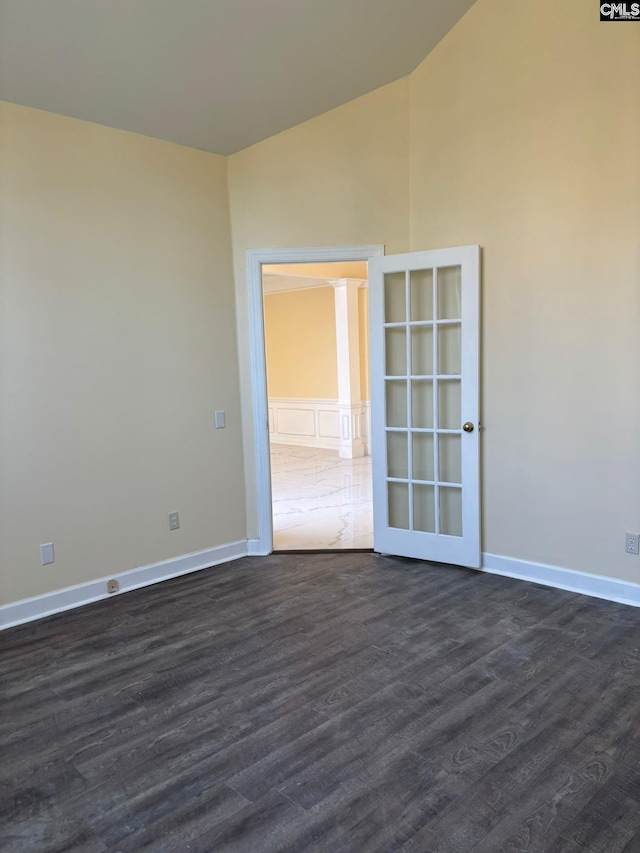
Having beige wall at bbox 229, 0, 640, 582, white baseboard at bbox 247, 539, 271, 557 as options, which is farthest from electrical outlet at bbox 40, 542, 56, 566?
beige wall at bbox 229, 0, 640, 582

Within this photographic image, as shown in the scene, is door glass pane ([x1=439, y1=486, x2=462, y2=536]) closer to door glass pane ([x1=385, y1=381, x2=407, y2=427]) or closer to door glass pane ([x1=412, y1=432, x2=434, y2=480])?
door glass pane ([x1=412, y1=432, x2=434, y2=480])

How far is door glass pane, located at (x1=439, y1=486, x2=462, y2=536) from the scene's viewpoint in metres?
4.18

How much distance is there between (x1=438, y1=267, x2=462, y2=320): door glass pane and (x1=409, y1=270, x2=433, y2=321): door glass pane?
8 cm

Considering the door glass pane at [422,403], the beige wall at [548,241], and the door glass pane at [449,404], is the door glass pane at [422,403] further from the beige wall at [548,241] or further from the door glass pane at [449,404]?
the beige wall at [548,241]

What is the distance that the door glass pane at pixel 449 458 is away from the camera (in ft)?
13.6

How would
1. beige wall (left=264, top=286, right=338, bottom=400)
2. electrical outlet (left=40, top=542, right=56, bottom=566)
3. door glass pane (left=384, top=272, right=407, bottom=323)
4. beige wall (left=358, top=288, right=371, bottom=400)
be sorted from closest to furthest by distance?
electrical outlet (left=40, top=542, right=56, bottom=566) < door glass pane (left=384, top=272, right=407, bottom=323) < beige wall (left=358, top=288, right=371, bottom=400) < beige wall (left=264, top=286, right=338, bottom=400)

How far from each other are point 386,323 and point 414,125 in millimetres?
1380

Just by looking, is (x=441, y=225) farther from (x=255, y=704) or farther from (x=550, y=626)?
(x=255, y=704)

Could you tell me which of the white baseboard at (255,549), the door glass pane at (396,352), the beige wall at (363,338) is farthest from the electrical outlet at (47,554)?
the beige wall at (363,338)

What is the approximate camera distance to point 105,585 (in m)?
3.86

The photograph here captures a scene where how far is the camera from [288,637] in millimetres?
3227

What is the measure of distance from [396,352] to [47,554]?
2668 millimetres

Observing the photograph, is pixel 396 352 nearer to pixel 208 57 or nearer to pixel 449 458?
pixel 449 458

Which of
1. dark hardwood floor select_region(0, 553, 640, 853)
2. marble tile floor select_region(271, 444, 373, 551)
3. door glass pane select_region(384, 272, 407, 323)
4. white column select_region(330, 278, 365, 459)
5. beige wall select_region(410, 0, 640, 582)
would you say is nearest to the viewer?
dark hardwood floor select_region(0, 553, 640, 853)
